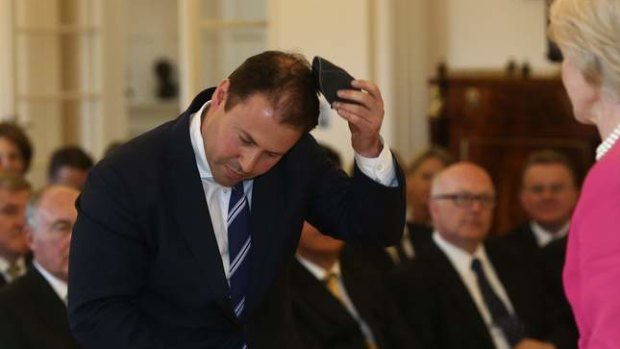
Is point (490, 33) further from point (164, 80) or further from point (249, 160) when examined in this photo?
point (249, 160)

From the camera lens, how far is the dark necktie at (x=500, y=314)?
459cm

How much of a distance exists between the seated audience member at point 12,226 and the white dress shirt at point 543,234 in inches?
95.4

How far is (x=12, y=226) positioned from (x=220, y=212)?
205cm

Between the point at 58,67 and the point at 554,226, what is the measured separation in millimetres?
3362

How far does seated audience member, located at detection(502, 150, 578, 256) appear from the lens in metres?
5.65

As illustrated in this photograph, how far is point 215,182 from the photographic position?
2473 millimetres

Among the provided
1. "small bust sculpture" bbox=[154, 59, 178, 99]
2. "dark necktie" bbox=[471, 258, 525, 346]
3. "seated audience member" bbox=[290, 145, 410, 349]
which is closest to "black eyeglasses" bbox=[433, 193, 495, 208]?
"dark necktie" bbox=[471, 258, 525, 346]

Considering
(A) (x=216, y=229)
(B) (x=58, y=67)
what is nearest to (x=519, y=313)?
(A) (x=216, y=229)

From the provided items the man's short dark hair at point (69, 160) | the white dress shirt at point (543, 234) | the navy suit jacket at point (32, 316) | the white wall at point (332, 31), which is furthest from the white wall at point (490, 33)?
the navy suit jacket at point (32, 316)

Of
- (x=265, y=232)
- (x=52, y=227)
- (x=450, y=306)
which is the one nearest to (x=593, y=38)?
(x=265, y=232)

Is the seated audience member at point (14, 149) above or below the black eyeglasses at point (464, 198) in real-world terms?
above

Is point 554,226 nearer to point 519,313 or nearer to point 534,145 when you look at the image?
point 519,313

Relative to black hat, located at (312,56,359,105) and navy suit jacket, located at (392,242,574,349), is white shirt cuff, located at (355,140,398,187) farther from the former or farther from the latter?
navy suit jacket, located at (392,242,574,349)

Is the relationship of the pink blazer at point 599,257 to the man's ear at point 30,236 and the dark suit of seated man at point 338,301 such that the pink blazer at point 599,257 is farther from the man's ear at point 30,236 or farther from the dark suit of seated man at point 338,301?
the man's ear at point 30,236
